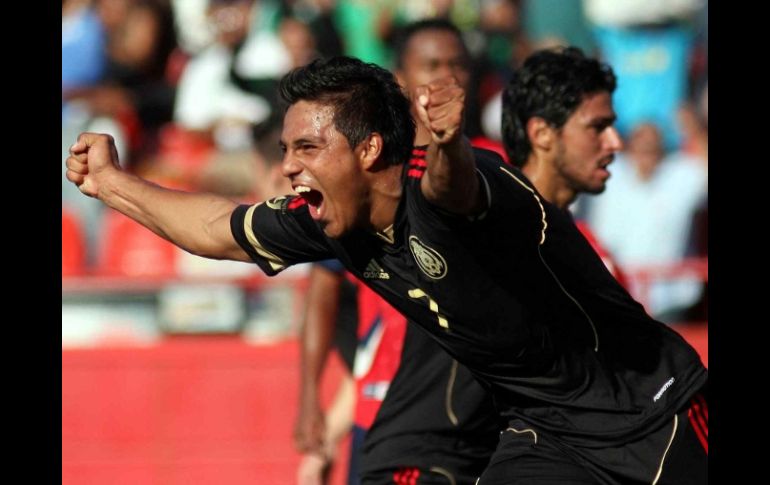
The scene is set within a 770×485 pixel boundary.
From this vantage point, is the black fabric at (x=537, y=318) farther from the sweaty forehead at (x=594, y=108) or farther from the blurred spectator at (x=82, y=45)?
the blurred spectator at (x=82, y=45)

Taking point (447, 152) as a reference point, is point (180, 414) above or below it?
below

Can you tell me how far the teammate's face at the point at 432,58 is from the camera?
22.1 feet

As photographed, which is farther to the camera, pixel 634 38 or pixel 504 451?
pixel 634 38

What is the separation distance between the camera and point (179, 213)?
4840 millimetres

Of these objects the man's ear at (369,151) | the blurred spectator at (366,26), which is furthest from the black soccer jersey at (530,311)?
the blurred spectator at (366,26)

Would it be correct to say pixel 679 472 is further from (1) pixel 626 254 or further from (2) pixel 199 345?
(1) pixel 626 254

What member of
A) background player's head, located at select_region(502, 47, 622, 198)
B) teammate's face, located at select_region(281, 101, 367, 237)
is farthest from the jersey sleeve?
background player's head, located at select_region(502, 47, 622, 198)

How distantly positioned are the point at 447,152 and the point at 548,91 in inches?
80.0

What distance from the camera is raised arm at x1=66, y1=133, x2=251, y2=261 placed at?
15.7 ft

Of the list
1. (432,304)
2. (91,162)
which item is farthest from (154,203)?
(432,304)

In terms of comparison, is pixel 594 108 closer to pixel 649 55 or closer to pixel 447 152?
pixel 447 152

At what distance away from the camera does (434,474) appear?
5.28m
